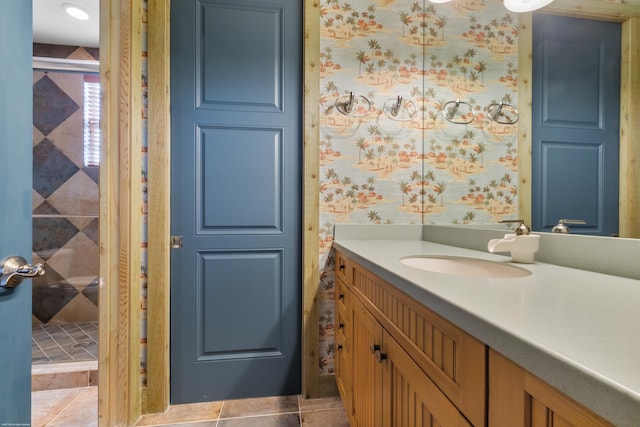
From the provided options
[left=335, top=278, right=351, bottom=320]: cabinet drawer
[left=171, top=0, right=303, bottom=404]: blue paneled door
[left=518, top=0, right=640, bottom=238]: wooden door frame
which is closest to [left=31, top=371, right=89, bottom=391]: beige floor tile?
[left=171, top=0, right=303, bottom=404]: blue paneled door

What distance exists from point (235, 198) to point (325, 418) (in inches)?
49.2

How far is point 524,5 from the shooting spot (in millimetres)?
1134

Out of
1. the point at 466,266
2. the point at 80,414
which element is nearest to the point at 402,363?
the point at 466,266

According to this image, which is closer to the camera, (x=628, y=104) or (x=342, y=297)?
(x=628, y=104)

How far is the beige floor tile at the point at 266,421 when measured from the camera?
4.78ft

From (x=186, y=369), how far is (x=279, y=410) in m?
0.55

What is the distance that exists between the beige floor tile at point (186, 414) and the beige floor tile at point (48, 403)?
47 cm

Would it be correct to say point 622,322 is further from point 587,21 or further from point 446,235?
point 446,235

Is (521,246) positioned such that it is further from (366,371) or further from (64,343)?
(64,343)

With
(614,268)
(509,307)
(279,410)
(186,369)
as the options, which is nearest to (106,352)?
(186,369)

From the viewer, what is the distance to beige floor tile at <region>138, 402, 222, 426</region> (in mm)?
1485


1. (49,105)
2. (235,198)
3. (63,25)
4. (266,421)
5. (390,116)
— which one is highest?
(63,25)

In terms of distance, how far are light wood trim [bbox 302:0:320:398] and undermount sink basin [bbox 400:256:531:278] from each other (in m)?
0.65

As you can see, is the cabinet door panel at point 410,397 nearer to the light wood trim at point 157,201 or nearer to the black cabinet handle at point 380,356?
the black cabinet handle at point 380,356
